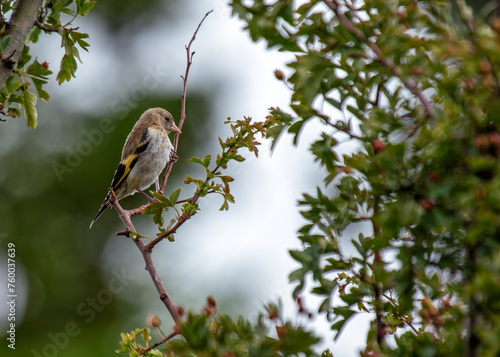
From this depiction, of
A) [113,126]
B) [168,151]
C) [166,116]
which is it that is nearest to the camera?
[168,151]

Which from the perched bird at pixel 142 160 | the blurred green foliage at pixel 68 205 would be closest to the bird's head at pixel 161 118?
the perched bird at pixel 142 160

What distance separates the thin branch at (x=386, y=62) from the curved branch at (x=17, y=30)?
4.78ft

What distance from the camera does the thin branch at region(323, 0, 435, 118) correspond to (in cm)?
160

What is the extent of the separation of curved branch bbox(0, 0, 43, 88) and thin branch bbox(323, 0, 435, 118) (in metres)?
1.46

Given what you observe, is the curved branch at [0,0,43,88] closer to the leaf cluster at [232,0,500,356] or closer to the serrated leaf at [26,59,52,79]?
the serrated leaf at [26,59,52,79]

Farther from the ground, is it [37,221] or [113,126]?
[113,126]

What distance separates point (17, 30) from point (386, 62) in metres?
1.73

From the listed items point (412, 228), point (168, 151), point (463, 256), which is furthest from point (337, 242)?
point (168, 151)

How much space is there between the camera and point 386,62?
167 centimetres

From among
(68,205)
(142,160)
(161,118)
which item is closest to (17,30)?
(142,160)

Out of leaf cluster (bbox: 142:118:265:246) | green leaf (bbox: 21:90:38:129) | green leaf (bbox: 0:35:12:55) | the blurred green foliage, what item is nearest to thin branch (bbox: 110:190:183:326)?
leaf cluster (bbox: 142:118:265:246)

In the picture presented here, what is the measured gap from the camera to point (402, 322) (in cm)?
215

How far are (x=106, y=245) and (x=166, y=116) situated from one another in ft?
15.6

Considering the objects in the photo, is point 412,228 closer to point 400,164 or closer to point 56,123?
point 400,164
